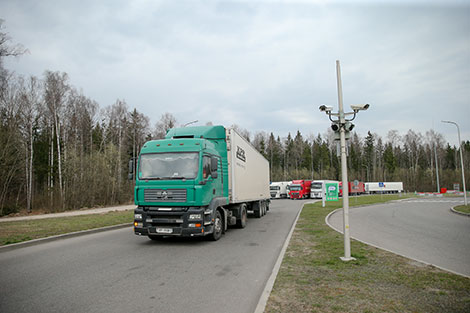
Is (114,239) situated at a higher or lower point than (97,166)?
lower

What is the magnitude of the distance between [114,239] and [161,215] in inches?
112

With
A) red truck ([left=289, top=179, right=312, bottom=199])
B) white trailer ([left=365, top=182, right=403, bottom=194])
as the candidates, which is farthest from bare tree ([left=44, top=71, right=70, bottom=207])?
white trailer ([left=365, top=182, right=403, bottom=194])

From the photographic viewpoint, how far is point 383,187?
6862 cm

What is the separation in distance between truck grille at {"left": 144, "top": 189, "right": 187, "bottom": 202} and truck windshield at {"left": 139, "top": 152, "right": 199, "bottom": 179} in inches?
17.3

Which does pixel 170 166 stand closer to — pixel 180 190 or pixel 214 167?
pixel 180 190

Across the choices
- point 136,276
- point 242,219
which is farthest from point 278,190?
point 136,276

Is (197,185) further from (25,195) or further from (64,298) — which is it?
(25,195)

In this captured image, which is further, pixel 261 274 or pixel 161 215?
pixel 161 215

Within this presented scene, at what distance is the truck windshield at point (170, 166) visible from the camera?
365 inches

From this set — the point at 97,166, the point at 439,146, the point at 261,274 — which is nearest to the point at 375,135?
the point at 439,146

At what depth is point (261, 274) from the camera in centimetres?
620

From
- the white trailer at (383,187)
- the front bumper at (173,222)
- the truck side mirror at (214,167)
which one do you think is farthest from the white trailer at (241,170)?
the white trailer at (383,187)

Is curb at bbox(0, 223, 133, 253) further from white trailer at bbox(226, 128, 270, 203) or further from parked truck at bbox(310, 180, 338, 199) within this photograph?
parked truck at bbox(310, 180, 338, 199)

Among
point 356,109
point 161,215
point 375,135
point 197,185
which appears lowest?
point 161,215
